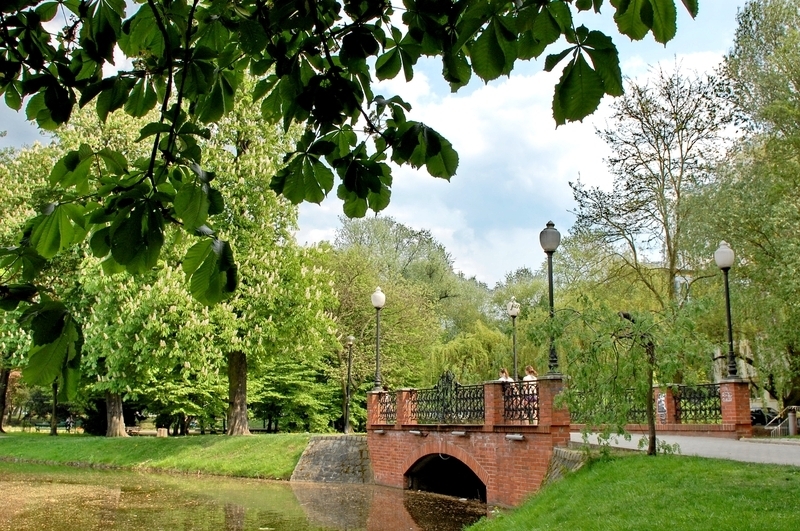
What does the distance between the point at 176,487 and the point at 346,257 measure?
722 inches

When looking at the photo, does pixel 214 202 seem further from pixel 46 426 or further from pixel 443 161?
pixel 46 426

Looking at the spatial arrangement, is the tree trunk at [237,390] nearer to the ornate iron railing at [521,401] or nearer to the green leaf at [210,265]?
the ornate iron railing at [521,401]

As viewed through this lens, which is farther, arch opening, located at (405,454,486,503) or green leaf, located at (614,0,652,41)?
arch opening, located at (405,454,486,503)

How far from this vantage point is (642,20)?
2.02 meters

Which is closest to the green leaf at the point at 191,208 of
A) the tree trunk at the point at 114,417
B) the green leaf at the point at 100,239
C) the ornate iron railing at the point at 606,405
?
the green leaf at the point at 100,239

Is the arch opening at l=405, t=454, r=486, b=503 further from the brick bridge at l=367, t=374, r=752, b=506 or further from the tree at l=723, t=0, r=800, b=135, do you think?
the tree at l=723, t=0, r=800, b=135

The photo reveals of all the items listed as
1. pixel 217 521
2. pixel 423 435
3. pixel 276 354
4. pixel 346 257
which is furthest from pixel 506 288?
pixel 217 521

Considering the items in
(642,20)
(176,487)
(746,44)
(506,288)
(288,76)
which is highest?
(746,44)

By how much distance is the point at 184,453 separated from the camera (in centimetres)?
2428

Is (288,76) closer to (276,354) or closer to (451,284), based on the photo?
(276,354)

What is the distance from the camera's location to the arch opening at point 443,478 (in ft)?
61.9

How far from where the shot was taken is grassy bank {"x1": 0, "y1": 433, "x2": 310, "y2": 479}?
2203 centimetres

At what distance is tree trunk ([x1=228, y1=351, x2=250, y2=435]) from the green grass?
15.9 m

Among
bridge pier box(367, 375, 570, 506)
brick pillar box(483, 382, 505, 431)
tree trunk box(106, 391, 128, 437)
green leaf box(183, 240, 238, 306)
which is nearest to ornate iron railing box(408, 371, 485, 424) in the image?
bridge pier box(367, 375, 570, 506)
